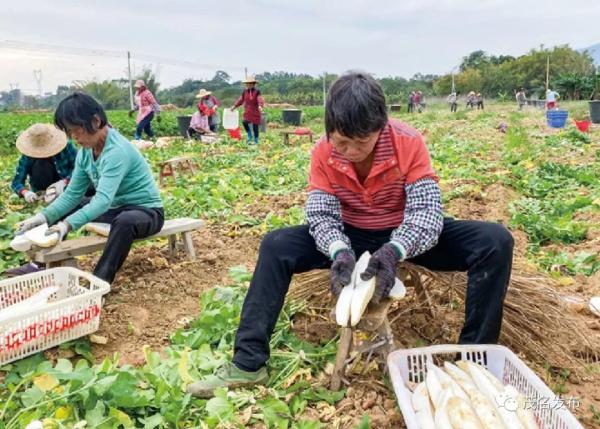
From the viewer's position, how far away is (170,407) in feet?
7.16

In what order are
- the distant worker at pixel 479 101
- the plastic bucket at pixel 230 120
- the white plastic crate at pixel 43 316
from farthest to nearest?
1. the distant worker at pixel 479 101
2. the plastic bucket at pixel 230 120
3. the white plastic crate at pixel 43 316

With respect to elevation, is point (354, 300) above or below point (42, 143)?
below

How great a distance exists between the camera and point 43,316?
8.71 feet

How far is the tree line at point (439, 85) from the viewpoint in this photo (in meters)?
34.2

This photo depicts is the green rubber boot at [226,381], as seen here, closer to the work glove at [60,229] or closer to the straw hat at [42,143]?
the work glove at [60,229]

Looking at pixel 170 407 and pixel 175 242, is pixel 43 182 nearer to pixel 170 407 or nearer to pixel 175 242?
pixel 175 242

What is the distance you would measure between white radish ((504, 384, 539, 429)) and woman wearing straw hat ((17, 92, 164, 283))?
2.31 meters

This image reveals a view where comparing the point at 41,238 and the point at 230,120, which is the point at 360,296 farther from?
the point at 230,120

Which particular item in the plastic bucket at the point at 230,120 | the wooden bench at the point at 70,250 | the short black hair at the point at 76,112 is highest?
the short black hair at the point at 76,112

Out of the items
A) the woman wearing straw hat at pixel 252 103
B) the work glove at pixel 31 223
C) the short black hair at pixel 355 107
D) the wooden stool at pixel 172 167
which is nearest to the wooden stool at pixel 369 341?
the short black hair at pixel 355 107

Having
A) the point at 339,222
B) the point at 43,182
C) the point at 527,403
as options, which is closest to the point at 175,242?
the point at 43,182

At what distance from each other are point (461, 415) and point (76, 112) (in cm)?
254

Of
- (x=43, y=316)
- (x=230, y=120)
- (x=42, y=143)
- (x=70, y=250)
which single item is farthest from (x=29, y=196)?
(x=230, y=120)

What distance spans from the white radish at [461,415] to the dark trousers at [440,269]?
450mm
